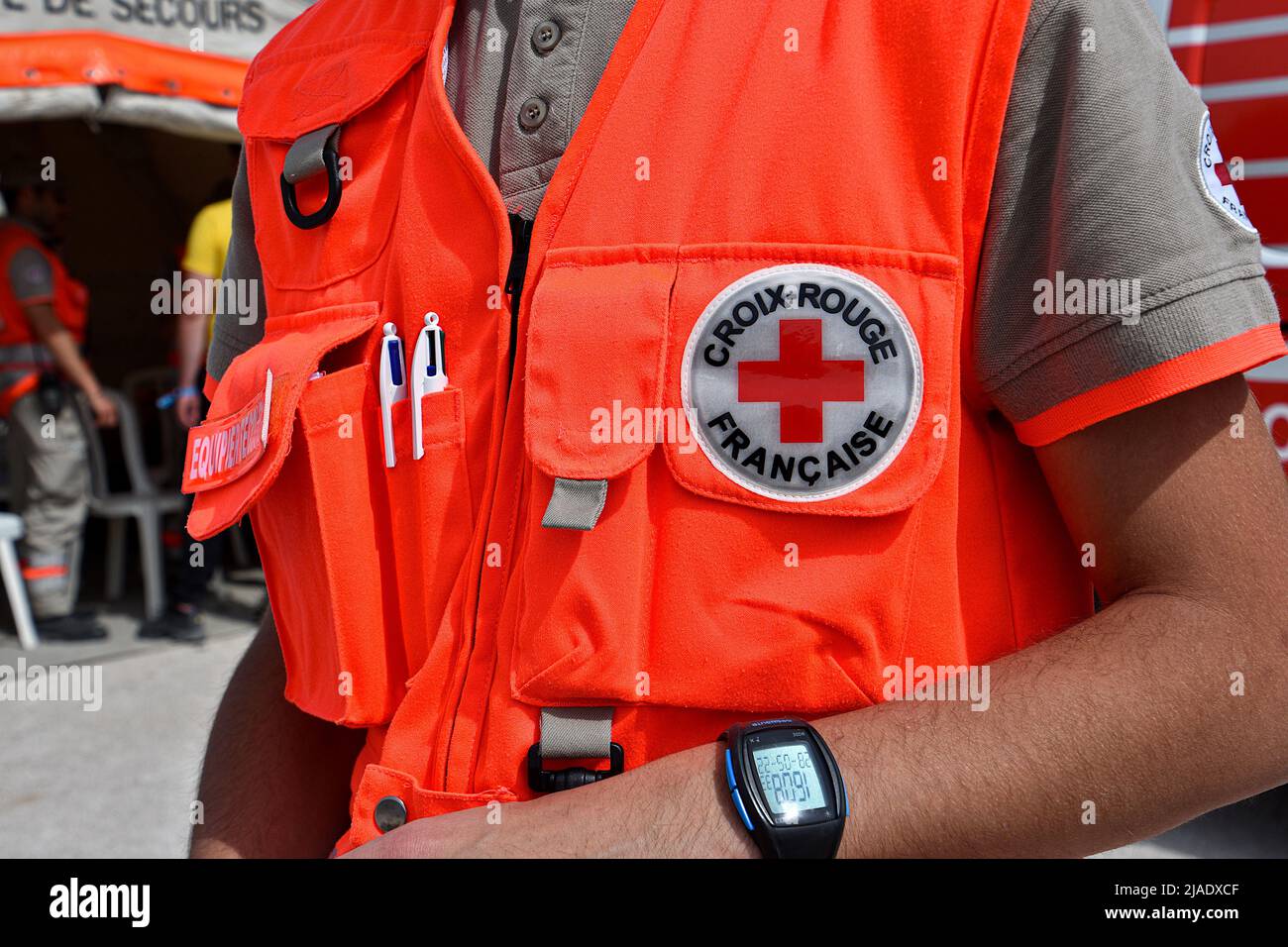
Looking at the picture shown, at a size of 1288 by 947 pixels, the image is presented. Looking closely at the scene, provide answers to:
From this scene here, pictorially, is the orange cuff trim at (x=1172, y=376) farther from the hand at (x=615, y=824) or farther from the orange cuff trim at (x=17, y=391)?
the orange cuff trim at (x=17, y=391)

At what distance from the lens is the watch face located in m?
0.78

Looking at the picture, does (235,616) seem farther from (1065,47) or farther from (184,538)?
(1065,47)

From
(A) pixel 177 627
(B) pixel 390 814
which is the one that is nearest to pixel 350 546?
(B) pixel 390 814

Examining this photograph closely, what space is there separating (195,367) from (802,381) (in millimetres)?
5123

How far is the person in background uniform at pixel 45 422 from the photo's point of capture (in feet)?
17.8

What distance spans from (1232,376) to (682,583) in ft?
1.51

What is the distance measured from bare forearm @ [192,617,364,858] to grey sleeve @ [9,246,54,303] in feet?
16.0

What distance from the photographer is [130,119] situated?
16.6ft

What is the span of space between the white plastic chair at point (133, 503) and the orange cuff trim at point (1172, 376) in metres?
5.83

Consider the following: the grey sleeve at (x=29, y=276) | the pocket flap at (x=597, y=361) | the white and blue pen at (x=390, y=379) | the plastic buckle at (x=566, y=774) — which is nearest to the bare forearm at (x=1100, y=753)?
the plastic buckle at (x=566, y=774)

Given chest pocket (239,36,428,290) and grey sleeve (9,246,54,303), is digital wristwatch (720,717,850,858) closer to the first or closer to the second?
chest pocket (239,36,428,290)

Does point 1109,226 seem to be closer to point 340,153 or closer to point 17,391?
point 340,153

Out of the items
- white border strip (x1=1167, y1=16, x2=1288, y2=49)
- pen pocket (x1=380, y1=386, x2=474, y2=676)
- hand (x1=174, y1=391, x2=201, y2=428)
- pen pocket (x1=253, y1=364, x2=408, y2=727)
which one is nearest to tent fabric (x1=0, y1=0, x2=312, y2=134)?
hand (x1=174, y1=391, x2=201, y2=428)
